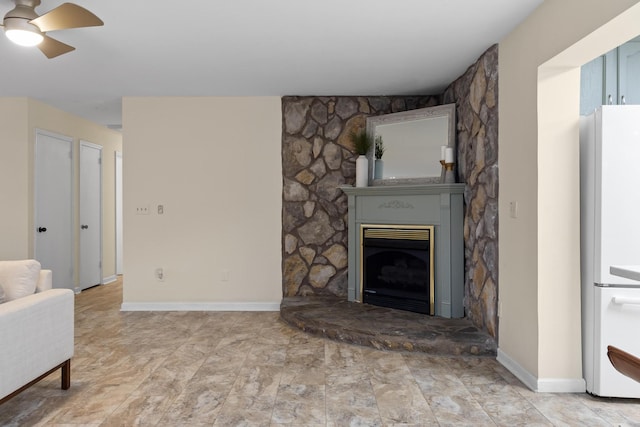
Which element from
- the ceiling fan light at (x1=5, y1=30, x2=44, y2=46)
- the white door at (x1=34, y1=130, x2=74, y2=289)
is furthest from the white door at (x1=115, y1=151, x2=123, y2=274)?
the ceiling fan light at (x1=5, y1=30, x2=44, y2=46)

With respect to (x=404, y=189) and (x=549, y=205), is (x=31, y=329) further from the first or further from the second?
(x=404, y=189)

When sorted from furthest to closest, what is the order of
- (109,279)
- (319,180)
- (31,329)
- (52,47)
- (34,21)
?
(109,279) → (319,180) → (52,47) → (34,21) → (31,329)

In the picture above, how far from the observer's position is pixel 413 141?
4.50 metres

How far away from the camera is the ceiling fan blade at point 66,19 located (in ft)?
7.68

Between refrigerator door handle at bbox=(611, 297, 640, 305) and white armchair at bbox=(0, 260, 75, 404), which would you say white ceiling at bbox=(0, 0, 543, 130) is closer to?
white armchair at bbox=(0, 260, 75, 404)

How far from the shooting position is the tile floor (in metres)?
2.39

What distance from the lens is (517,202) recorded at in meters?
2.98

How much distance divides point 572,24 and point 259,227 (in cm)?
349

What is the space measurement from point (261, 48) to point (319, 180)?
1.81m

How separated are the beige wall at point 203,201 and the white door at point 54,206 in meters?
1.15

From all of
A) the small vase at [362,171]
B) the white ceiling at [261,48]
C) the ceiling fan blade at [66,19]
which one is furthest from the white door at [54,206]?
the small vase at [362,171]

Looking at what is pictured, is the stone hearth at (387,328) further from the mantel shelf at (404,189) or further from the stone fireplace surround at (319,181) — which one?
the mantel shelf at (404,189)

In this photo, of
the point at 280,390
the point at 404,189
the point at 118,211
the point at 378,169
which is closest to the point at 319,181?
the point at 378,169

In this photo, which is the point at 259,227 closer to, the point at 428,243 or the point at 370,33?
the point at 428,243
